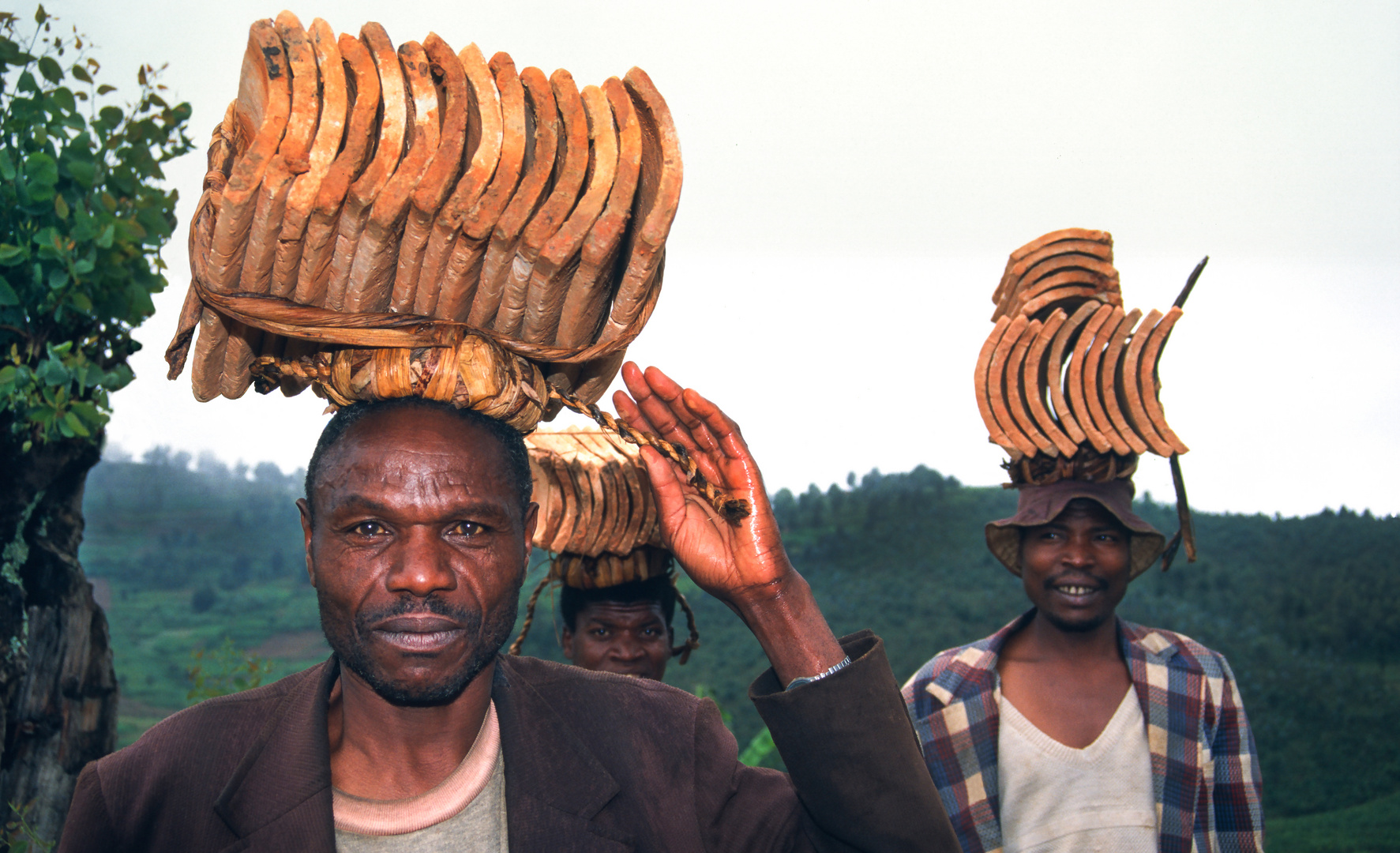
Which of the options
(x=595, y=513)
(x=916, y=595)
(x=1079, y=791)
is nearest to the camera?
(x=1079, y=791)

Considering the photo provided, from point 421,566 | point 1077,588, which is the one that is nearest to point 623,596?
point 1077,588

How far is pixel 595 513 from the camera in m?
4.12

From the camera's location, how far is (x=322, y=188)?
1.65 meters

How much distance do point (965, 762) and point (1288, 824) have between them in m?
6.07

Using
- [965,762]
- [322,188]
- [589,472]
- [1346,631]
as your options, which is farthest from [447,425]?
[1346,631]

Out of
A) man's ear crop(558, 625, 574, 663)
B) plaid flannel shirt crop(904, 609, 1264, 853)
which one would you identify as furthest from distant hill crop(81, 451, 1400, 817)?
plaid flannel shirt crop(904, 609, 1264, 853)

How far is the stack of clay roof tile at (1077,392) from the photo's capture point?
393 cm

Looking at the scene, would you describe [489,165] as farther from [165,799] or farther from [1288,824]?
[1288,824]

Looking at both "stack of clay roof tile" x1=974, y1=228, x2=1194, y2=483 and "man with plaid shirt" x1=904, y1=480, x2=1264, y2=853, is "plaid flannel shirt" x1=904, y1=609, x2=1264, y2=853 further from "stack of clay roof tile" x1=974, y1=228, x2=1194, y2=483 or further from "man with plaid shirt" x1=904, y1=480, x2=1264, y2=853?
"stack of clay roof tile" x1=974, y1=228, x2=1194, y2=483

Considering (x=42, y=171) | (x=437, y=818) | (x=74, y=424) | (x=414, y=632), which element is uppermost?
(x=42, y=171)

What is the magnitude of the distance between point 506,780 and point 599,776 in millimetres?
179

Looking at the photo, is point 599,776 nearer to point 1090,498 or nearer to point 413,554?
point 413,554

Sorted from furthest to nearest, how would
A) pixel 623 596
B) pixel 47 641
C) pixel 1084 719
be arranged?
pixel 623 596 → pixel 1084 719 → pixel 47 641

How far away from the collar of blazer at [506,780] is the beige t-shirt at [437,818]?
60 mm
